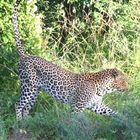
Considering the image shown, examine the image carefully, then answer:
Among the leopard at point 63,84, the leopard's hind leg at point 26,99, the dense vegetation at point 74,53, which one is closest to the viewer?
the dense vegetation at point 74,53

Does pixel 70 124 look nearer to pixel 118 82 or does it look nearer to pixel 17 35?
pixel 118 82

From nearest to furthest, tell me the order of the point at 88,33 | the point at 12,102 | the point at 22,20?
the point at 12,102 < the point at 22,20 < the point at 88,33

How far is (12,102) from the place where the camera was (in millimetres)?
8727

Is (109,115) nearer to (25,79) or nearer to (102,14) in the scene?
(25,79)

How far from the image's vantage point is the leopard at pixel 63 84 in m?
8.12

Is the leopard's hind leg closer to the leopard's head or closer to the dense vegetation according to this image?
the dense vegetation

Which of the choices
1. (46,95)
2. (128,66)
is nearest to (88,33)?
(128,66)

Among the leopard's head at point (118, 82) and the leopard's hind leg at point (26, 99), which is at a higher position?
the leopard's head at point (118, 82)

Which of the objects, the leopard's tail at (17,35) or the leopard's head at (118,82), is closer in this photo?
the leopard's head at (118,82)

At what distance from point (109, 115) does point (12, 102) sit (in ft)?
5.25

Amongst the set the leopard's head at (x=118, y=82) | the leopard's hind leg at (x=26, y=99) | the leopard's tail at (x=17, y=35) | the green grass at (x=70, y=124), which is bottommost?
the green grass at (x=70, y=124)

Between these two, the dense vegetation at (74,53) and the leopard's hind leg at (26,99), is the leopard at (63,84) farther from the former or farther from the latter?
the dense vegetation at (74,53)

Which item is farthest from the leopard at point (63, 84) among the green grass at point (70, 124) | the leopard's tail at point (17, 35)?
the green grass at point (70, 124)

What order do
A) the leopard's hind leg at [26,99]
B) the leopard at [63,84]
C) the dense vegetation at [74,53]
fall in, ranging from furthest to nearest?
the leopard's hind leg at [26,99]
the leopard at [63,84]
the dense vegetation at [74,53]
